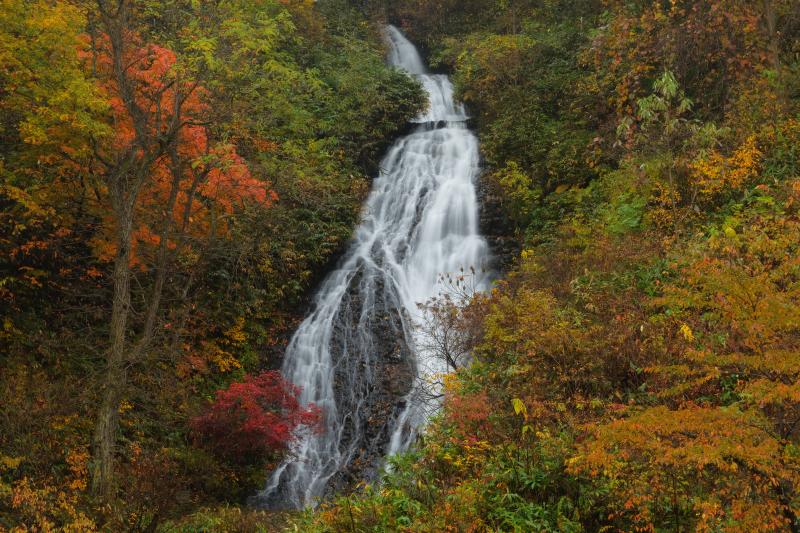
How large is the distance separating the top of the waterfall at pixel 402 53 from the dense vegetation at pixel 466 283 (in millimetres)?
9074

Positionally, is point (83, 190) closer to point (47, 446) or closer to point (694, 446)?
point (47, 446)

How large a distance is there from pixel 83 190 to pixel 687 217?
13.4 metres

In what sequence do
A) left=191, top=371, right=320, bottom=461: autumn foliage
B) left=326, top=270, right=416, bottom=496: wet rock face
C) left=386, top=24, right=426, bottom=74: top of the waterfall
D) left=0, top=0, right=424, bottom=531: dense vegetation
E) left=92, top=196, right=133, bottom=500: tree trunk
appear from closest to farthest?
left=92, top=196, right=133, bottom=500: tree trunk
left=0, top=0, right=424, bottom=531: dense vegetation
left=191, top=371, right=320, bottom=461: autumn foliage
left=326, top=270, right=416, bottom=496: wet rock face
left=386, top=24, right=426, bottom=74: top of the waterfall

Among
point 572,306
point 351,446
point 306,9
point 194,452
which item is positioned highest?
point 306,9

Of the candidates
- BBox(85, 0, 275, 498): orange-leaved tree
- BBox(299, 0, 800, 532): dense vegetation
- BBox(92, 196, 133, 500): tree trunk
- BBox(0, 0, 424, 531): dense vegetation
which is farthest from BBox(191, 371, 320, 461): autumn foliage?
BBox(92, 196, 133, 500): tree trunk

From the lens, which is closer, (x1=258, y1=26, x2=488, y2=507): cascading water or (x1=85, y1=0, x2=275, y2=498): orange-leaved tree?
(x1=85, y1=0, x2=275, y2=498): orange-leaved tree

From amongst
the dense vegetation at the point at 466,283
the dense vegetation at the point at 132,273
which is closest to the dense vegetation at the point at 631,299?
the dense vegetation at the point at 466,283

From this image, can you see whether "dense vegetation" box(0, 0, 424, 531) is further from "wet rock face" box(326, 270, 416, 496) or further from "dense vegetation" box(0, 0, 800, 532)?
"wet rock face" box(326, 270, 416, 496)

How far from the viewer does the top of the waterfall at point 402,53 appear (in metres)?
31.7

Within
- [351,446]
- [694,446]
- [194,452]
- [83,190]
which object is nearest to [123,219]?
[83,190]

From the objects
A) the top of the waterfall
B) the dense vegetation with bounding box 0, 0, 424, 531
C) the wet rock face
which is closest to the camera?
the dense vegetation with bounding box 0, 0, 424, 531

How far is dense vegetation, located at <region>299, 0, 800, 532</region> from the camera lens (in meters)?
5.75

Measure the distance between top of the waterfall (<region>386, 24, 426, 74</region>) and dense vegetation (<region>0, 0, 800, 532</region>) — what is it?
907 cm

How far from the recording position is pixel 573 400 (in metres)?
9.31
